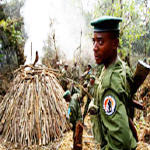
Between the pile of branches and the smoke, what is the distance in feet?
2.34

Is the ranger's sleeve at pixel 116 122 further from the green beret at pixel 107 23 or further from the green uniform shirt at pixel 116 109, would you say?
the green beret at pixel 107 23

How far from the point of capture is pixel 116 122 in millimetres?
990

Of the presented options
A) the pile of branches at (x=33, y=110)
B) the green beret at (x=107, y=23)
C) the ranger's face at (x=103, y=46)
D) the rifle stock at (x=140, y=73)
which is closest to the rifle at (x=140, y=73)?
the rifle stock at (x=140, y=73)

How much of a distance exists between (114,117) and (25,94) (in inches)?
143

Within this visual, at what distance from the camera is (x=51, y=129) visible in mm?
3977

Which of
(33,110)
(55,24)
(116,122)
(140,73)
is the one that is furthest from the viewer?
(55,24)

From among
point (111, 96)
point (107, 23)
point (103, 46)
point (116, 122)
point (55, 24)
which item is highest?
point (55, 24)

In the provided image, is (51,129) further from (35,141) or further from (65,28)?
(65,28)

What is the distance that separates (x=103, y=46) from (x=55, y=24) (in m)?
14.5

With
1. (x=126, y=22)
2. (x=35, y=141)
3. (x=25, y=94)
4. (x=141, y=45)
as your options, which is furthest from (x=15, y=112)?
(x=141, y=45)

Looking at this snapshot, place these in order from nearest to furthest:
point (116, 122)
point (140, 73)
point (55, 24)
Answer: point (116, 122) < point (140, 73) < point (55, 24)

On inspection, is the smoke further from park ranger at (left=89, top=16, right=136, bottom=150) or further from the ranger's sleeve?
the ranger's sleeve

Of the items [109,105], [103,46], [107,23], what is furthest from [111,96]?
[107,23]

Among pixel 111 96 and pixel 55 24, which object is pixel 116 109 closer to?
pixel 111 96
